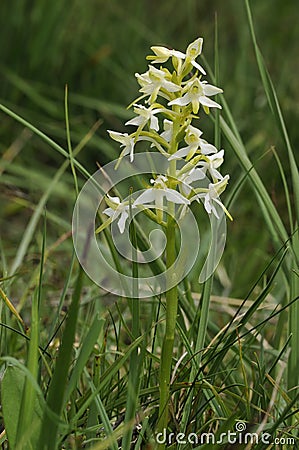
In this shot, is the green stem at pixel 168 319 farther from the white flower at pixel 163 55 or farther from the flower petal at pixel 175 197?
the white flower at pixel 163 55

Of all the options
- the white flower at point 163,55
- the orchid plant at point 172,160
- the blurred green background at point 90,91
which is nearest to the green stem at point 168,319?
the orchid plant at point 172,160

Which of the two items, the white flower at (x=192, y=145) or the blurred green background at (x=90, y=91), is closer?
the white flower at (x=192, y=145)

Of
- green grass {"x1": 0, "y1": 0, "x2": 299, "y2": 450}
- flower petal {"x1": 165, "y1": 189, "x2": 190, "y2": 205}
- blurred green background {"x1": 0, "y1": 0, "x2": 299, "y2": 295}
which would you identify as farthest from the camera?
blurred green background {"x1": 0, "y1": 0, "x2": 299, "y2": 295}

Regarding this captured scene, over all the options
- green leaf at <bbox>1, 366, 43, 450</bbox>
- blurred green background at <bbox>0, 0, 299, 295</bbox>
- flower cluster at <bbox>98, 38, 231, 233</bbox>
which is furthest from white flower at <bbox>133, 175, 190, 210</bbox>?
blurred green background at <bbox>0, 0, 299, 295</bbox>

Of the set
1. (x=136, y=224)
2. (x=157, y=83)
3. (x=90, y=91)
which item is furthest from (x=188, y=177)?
(x=90, y=91)

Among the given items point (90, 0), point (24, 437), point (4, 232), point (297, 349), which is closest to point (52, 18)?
point (90, 0)

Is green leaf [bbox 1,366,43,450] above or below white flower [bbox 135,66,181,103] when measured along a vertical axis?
below

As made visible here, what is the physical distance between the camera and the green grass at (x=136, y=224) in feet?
3.91

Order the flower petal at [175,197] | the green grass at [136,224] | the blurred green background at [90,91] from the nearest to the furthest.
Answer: the flower petal at [175,197]
the green grass at [136,224]
the blurred green background at [90,91]

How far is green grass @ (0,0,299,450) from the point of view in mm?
1192

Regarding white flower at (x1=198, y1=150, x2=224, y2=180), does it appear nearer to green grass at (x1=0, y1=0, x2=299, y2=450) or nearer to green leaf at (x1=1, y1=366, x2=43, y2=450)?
green grass at (x1=0, y1=0, x2=299, y2=450)

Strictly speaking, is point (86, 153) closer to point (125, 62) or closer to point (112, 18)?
point (125, 62)

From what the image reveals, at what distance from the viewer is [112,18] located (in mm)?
3828

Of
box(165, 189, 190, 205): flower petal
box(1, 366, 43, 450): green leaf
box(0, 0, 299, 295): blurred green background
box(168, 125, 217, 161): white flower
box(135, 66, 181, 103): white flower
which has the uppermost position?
box(0, 0, 299, 295): blurred green background
